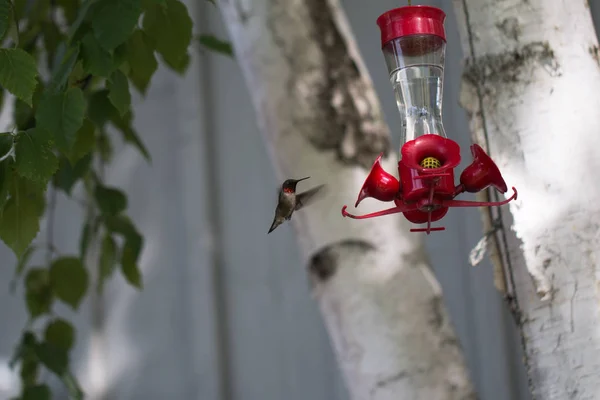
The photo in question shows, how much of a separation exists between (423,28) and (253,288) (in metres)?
1.30

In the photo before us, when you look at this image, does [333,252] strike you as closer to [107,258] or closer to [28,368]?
[107,258]

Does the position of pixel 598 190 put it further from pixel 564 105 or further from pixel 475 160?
pixel 475 160

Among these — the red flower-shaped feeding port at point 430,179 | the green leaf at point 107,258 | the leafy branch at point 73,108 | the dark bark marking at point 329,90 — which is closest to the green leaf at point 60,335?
the leafy branch at point 73,108

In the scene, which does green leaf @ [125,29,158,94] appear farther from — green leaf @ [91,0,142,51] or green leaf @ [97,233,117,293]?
green leaf @ [97,233,117,293]

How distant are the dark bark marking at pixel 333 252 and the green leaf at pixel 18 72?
528 mm

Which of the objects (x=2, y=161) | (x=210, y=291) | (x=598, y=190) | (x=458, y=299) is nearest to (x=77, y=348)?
(x=210, y=291)

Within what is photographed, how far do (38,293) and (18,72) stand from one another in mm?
724

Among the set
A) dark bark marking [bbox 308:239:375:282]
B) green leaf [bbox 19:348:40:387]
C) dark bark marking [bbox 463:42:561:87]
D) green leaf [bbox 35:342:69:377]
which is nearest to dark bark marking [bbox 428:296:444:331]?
dark bark marking [bbox 308:239:375:282]

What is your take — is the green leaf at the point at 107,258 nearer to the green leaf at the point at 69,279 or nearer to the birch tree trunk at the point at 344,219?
the green leaf at the point at 69,279

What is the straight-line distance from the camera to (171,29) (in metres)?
0.89

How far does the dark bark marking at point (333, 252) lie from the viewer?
112 centimetres

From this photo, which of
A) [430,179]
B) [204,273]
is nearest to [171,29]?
[430,179]

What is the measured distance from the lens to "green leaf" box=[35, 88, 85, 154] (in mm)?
775

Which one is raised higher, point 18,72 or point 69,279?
point 18,72
